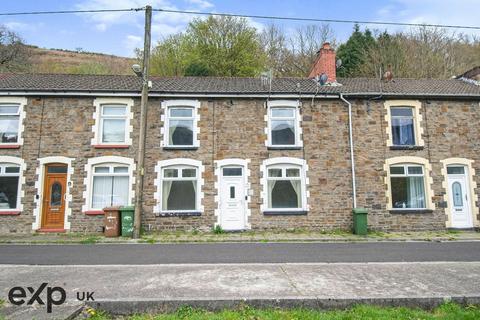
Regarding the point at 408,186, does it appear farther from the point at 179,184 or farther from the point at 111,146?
the point at 111,146

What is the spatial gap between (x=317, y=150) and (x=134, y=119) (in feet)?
27.3

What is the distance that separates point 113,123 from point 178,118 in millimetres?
2931

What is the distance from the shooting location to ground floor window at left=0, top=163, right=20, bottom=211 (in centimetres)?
1318

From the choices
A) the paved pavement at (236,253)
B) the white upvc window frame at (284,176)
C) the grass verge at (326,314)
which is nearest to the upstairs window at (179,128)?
the white upvc window frame at (284,176)

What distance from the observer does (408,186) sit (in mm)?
14094

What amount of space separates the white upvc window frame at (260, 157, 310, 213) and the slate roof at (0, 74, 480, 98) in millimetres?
3168

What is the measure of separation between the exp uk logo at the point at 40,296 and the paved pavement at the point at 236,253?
Result: 2390 millimetres

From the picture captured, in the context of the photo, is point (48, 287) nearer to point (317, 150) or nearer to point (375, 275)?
point (375, 275)

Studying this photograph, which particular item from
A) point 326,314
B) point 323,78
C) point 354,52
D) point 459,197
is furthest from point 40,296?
point 354,52

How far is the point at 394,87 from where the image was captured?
1594 centimetres

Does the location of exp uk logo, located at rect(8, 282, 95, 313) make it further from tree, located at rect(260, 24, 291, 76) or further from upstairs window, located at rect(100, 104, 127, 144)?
tree, located at rect(260, 24, 291, 76)

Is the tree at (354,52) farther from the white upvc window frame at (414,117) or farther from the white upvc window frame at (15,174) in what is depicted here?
the white upvc window frame at (15,174)

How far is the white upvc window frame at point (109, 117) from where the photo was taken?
13.6m

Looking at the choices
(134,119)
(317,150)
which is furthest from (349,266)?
(134,119)
